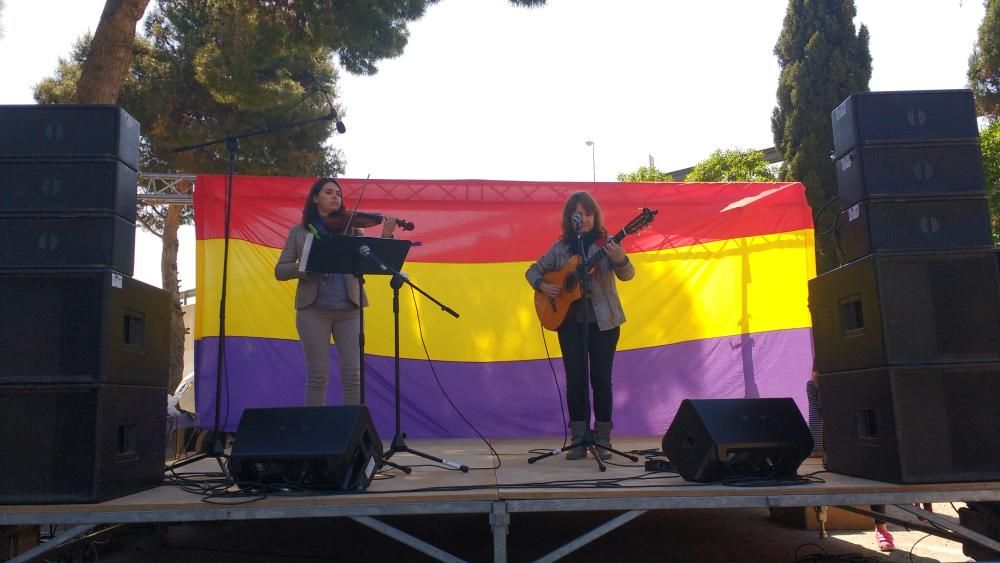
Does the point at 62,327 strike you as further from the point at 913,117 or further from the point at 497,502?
the point at 913,117

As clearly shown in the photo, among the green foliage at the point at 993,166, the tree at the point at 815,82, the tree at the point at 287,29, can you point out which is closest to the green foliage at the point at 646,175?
the tree at the point at 815,82

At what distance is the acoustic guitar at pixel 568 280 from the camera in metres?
3.64

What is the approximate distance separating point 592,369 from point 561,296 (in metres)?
0.43

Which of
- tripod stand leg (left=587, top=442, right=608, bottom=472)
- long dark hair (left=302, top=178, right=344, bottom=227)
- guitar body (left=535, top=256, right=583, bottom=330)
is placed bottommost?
tripod stand leg (left=587, top=442, right=608, bottom=472)

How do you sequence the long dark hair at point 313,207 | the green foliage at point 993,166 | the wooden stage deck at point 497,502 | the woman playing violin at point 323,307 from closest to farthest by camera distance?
the wooden stage deck at point 497,502, the woman playing violin at point 323,307, the long dark hair at point 313,207, the green foliage at point 993,166

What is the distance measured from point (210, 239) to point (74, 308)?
287cm

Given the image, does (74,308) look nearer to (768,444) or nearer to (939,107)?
(768,444)

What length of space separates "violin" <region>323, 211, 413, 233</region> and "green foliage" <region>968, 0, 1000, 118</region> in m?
16.8

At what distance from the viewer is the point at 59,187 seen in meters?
2.67

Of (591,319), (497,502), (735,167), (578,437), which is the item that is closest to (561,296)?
(591,319)

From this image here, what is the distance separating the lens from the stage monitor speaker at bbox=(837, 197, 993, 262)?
268cm

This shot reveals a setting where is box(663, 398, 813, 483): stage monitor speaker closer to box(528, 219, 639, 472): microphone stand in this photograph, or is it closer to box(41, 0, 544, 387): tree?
box(528, 219, 639, 472): microphone stand

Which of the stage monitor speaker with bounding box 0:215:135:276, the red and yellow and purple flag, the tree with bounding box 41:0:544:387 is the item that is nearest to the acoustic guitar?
the red and yellow and purple flag

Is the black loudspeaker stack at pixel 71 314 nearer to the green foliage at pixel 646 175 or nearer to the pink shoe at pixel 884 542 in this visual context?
the pink shoe at pixel 884 542
